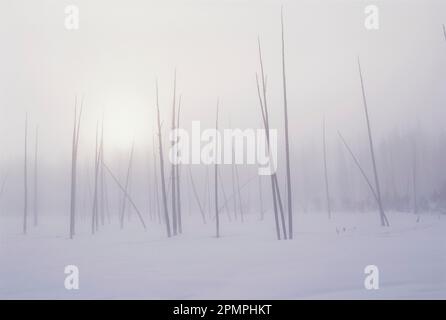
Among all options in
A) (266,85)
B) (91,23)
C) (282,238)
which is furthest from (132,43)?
(282,238)

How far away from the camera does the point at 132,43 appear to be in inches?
134

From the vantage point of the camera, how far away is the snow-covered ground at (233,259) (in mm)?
3236

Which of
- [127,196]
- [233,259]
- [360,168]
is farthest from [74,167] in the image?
[360,168]

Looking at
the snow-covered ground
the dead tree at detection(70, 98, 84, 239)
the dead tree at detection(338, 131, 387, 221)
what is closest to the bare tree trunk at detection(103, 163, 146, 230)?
the snow-covered ground

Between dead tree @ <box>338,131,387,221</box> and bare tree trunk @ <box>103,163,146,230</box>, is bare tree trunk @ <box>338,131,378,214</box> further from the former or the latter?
bare tree trunk @ <box>103,163,146,230</box>

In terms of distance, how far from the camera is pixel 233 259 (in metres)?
3.29

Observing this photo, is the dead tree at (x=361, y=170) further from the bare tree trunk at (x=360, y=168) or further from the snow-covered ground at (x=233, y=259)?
the snow-covered ground at (x=233, y=259)

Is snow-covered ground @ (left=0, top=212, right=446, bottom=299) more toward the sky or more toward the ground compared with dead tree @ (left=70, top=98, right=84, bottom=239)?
more toward the ground

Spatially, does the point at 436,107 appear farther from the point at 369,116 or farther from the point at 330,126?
the point at 330,126

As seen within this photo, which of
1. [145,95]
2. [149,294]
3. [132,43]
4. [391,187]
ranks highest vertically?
[132,43]

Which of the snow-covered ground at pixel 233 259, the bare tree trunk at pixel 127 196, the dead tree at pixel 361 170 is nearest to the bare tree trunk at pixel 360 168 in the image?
the dead tree at pixel 361 170

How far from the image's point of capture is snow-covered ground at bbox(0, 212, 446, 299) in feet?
10.6

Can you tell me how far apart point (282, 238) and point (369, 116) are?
105 cm

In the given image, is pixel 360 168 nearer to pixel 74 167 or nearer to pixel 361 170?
pixel 361 170
